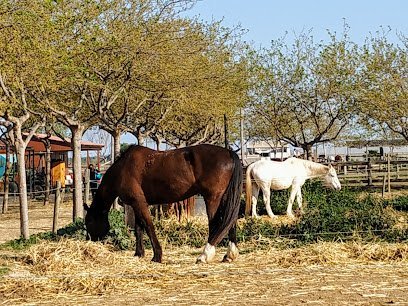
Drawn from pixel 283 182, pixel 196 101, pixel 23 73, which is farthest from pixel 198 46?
pixel 23 73

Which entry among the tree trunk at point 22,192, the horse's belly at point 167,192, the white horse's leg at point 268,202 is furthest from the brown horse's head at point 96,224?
the white horse's leg at point 268,202

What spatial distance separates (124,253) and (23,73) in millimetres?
3592

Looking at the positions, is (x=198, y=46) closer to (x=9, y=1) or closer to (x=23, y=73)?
(x=23, y=73)

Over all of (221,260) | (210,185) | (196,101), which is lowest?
(221,260)

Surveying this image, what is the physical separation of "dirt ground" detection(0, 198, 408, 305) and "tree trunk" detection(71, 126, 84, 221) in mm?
4907

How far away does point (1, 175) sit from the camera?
3488 centimetres

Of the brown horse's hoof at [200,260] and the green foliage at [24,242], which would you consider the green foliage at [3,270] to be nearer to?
the green foliage at [24,242]

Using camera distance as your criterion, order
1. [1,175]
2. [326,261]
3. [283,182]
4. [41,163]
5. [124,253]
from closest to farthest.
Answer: [326,261]
[124,253]
[283,182]
[1,175]
[41,163]

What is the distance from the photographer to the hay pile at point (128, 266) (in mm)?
7504

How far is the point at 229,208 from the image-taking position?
953 centimetres

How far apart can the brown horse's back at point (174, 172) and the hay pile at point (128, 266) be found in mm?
985

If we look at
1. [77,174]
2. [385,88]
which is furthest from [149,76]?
[385,88]

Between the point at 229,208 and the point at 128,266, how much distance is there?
5.32 feet

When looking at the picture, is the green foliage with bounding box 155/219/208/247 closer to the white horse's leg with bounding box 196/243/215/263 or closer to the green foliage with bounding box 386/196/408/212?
the white horse's leg with bounding box 196/243/215/263
